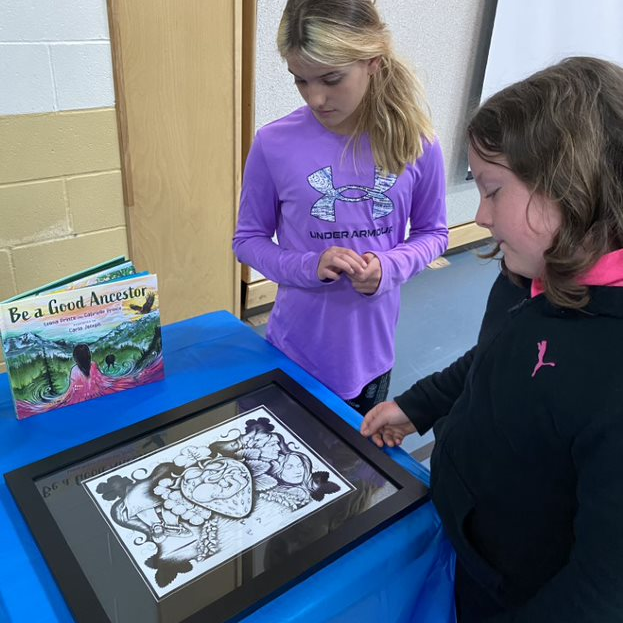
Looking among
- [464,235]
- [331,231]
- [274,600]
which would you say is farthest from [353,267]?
[464,235]

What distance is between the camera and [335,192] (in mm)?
1069

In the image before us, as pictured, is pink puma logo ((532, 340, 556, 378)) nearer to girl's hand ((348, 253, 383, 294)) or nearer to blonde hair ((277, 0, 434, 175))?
girl's hand ((348, 253, 383, 294))

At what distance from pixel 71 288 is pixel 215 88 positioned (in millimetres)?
1242

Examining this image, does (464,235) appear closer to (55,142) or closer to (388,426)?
(55,142)

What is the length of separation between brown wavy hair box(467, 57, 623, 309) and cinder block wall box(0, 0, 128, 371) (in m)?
1.37

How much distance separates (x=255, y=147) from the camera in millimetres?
1099

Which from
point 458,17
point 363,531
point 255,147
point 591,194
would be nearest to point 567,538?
point 363,531

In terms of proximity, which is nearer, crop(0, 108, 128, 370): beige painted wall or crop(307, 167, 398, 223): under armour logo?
crop(307, 167, 398, 223): under armour logo

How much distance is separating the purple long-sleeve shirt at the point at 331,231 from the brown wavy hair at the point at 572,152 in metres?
0.46

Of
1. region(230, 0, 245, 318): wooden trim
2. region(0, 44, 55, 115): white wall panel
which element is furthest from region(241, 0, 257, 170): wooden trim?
region(0, 44, 55, 115): white wall panel

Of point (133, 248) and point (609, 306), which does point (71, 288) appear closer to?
point (609, 306)

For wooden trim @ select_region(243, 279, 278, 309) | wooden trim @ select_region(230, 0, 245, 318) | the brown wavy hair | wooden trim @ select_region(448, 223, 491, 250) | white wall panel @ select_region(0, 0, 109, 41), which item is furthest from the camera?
wooden trim @ select_region(448, 223, 491, 250)

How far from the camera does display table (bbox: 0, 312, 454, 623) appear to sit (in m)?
0.63

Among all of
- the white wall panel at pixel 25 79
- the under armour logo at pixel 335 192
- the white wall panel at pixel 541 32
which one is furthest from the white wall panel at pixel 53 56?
the white wall panel at pixel 541 32
